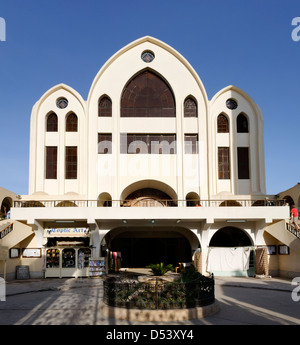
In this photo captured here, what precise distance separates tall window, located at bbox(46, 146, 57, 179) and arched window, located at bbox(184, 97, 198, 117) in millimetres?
9995

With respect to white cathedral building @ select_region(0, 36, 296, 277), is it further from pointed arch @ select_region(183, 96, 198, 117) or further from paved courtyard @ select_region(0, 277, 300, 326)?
paved courtyard @ select_region(0, 277, 300, 326)

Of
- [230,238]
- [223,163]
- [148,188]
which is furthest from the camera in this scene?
[148,188]

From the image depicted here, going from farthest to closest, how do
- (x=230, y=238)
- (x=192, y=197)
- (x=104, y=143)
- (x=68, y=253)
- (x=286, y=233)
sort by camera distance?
(x=192, y=197), (x=230, y=238), (x=104, y=143), (x=68, y=253), (x=286, y=233)

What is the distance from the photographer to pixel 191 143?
28.8 metres

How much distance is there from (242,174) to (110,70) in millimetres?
12371

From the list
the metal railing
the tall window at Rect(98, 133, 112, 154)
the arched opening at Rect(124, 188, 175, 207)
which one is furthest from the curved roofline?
the metal railing

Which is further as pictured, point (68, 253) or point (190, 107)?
point (190, 107)

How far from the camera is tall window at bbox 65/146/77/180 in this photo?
2864 cm

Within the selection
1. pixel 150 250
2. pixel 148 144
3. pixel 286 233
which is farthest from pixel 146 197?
pixel 286 233

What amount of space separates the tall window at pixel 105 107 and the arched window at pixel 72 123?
2.03 m

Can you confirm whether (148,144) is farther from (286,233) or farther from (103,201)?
(286,233)

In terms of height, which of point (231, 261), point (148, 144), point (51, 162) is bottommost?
point (231, 261)

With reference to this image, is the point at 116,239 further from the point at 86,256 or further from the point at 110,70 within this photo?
the point at 110,70

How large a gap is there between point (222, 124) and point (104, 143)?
29.2 ft
